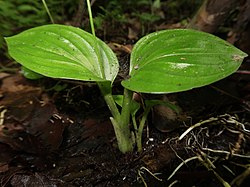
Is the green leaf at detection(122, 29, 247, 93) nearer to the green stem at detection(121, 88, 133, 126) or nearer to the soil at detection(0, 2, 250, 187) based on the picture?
the green stem at detection(121, 88, 133, 126)

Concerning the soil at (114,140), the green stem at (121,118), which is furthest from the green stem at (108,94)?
the soil at (114,140)

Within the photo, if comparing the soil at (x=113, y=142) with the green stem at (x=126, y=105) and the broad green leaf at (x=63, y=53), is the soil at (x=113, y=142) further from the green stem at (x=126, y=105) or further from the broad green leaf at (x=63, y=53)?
the broad green leaf at (x=63, y=53)

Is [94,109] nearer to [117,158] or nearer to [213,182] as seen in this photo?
[117,158]

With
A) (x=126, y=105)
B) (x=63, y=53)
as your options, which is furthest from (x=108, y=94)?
(x=63, y=53)

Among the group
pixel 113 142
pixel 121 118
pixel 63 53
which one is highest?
pixel 63 53

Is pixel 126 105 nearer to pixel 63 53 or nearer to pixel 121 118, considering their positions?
pixel 121 118
